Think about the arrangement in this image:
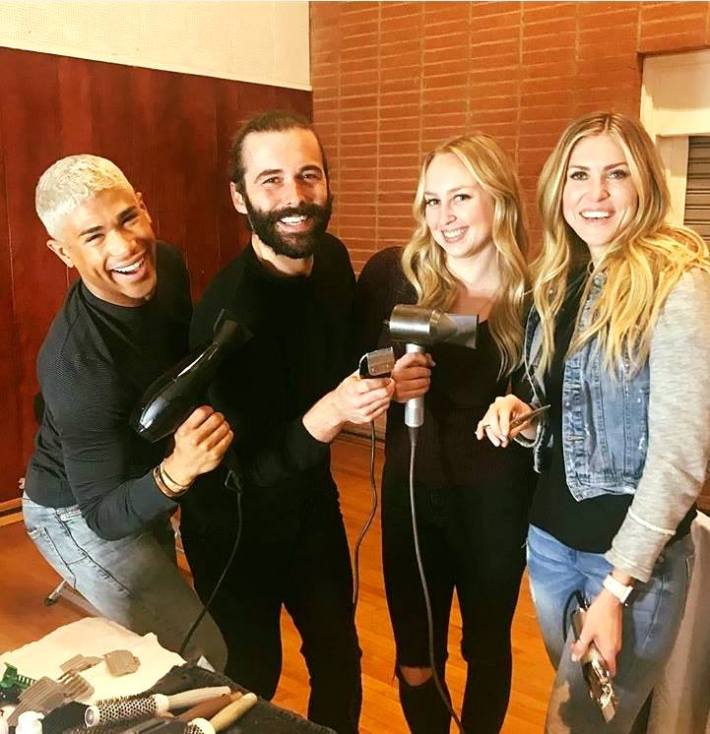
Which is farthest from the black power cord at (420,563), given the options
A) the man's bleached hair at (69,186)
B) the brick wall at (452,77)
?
the brick wall at (452,77)

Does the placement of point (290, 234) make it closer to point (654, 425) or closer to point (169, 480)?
point (169, 480)

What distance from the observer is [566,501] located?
1.31 meters

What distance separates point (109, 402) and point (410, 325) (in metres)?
0.57

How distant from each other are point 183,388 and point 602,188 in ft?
2.45

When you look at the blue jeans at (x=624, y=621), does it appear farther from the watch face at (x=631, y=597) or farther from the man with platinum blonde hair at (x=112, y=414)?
the man with platinum blonde hair at (x=112, y=414)

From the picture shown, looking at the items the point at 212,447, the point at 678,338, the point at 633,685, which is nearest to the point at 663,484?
the point at 678,338

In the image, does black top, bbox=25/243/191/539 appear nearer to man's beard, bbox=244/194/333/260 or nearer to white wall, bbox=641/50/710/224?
man's beard, bbox=244/194/333/260

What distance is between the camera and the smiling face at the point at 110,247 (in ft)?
4.99

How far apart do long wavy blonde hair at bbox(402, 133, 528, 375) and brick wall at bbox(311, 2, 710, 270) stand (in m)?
2.12

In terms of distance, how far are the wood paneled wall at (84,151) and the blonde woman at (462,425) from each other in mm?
2292

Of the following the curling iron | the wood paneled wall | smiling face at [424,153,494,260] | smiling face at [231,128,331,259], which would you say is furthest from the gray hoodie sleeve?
the wood paneled wall

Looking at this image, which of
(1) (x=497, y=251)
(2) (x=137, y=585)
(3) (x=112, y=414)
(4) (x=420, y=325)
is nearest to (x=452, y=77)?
(1) (x=497, y=251)

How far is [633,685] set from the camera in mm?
1283

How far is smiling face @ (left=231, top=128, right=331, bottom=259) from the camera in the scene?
1.53 m
